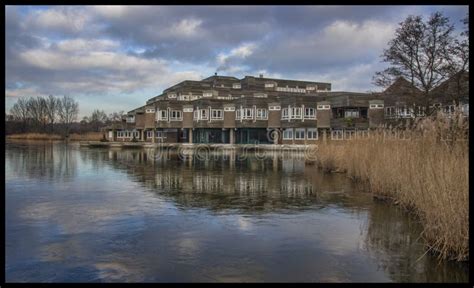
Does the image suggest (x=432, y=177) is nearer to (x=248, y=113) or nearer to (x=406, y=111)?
(x=406, y=111)

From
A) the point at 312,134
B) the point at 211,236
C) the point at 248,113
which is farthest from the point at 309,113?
the point at 211,236

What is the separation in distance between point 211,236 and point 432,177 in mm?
4835

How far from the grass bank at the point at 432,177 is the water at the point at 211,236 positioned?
459mm

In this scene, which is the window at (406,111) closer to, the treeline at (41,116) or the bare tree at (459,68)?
the bare tree at (459,68)

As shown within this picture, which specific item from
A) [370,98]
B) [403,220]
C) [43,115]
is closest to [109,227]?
[403,220]

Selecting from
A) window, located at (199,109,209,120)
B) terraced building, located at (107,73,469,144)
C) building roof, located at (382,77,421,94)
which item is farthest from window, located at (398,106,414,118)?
window, located at (199,109,209,120)

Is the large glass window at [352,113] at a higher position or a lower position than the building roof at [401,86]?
lower

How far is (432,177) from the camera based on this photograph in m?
9.33

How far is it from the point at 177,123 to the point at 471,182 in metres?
58.0

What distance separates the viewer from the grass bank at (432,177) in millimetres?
7902

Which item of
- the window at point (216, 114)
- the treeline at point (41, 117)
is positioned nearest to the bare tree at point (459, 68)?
the window at point (216, 114)

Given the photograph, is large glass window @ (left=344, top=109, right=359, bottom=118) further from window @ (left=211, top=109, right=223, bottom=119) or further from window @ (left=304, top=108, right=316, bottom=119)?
window @ (left=211, top=109, right=223, bottom=119)

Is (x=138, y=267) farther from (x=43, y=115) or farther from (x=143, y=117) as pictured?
(x=43, y=115)

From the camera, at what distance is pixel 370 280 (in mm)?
7199
